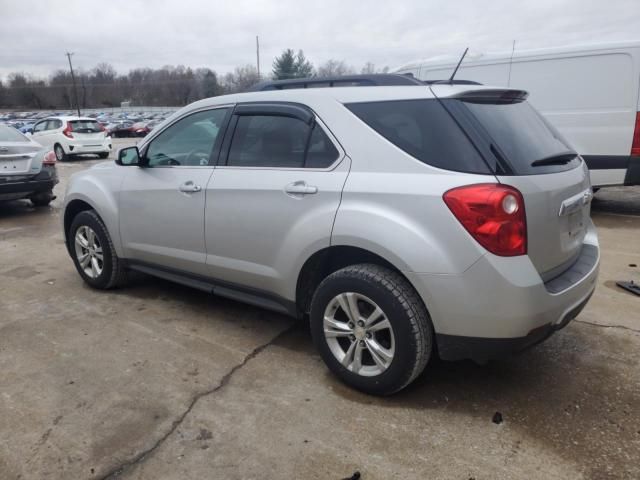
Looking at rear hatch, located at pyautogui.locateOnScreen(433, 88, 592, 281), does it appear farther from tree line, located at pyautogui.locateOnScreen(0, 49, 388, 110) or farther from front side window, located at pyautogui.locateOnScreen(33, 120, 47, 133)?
tree line, located at pyautogui.locateOnScreen(0, 49, 388, 110)

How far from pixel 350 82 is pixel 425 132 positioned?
0.74 metres

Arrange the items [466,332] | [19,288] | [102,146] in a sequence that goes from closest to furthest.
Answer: [466,332]
[19,288]
[102,146]

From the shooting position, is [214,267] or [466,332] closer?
[466,332]

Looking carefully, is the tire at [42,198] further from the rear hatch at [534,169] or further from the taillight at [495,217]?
the taillight at [495,217]

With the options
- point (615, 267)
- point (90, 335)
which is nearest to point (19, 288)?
point (90, 335)

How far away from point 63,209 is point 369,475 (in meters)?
3.89

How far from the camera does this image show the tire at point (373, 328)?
2557 mm

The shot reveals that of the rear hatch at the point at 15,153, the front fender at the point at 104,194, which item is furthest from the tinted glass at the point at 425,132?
the rear hatch at the point at 15,153

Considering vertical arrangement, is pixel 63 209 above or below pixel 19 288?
above

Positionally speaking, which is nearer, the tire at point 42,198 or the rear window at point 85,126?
the tire at point 42,198

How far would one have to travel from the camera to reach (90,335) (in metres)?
3.64

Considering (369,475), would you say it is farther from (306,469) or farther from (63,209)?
(63,209)

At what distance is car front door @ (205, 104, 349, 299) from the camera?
288 centimetres

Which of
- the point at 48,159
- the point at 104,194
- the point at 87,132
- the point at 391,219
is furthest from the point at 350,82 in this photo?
the point at 87,132
